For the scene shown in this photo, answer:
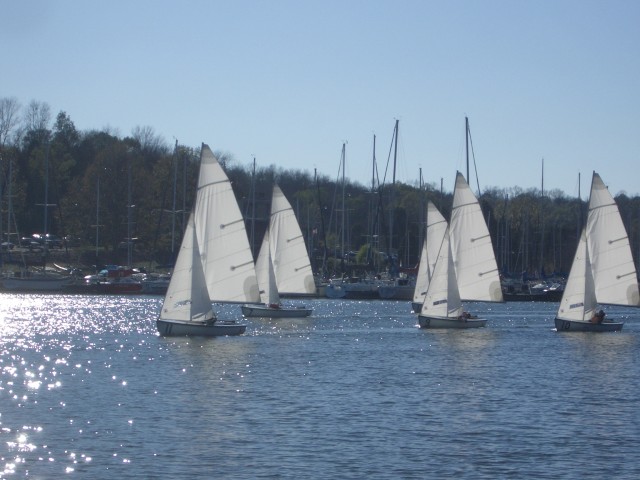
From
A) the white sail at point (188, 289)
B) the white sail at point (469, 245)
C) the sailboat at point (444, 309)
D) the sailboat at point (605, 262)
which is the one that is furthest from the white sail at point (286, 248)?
the white sail at point (188, 289)

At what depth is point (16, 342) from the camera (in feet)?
197

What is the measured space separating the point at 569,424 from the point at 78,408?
13203 mm

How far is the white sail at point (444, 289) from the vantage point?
2408 inches

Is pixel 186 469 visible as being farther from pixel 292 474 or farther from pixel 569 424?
pixel 569 424

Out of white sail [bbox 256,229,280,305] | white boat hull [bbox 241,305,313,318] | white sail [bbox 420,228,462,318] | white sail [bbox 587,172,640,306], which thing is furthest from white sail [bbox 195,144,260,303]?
white sail [bbox 587,172,640,306]

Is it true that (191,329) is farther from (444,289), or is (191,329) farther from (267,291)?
(267,291)

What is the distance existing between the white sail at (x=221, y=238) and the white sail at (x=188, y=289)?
2.13m

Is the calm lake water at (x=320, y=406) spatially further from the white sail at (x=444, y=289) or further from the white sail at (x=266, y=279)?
the white sail at (x=266, y=279)

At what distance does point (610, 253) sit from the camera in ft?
208

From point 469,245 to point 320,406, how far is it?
3245cm

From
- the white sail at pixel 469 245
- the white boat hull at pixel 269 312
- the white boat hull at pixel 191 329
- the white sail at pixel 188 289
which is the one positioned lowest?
the white boat hull at pixel 191 329

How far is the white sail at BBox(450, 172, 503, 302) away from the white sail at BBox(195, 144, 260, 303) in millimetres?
14349

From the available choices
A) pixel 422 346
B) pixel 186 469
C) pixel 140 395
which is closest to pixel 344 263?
pixel 422 346

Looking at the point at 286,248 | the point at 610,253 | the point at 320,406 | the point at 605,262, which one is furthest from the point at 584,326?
the point at 320,406
